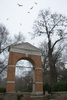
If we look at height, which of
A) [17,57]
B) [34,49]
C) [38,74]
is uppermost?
[34,49]

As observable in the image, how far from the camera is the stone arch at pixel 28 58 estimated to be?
46.7ft

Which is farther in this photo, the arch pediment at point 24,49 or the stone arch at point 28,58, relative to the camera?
the arch pediment at point 24,49

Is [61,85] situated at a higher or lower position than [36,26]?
lower

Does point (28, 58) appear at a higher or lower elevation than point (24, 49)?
lower

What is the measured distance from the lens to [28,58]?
1631cm

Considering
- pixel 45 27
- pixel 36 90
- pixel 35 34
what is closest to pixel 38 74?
pixel 36 90

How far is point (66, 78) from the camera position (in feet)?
111

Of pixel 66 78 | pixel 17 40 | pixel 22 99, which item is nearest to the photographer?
pixel 22 99

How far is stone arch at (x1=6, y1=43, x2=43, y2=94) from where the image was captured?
46.7 feet

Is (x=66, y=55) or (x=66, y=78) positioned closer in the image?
(x=66, y=55)

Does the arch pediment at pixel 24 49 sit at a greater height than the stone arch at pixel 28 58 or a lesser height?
greater

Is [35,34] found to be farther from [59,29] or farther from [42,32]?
[59,29]

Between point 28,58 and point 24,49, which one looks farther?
point 28,58

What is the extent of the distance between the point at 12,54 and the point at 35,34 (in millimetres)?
8292
